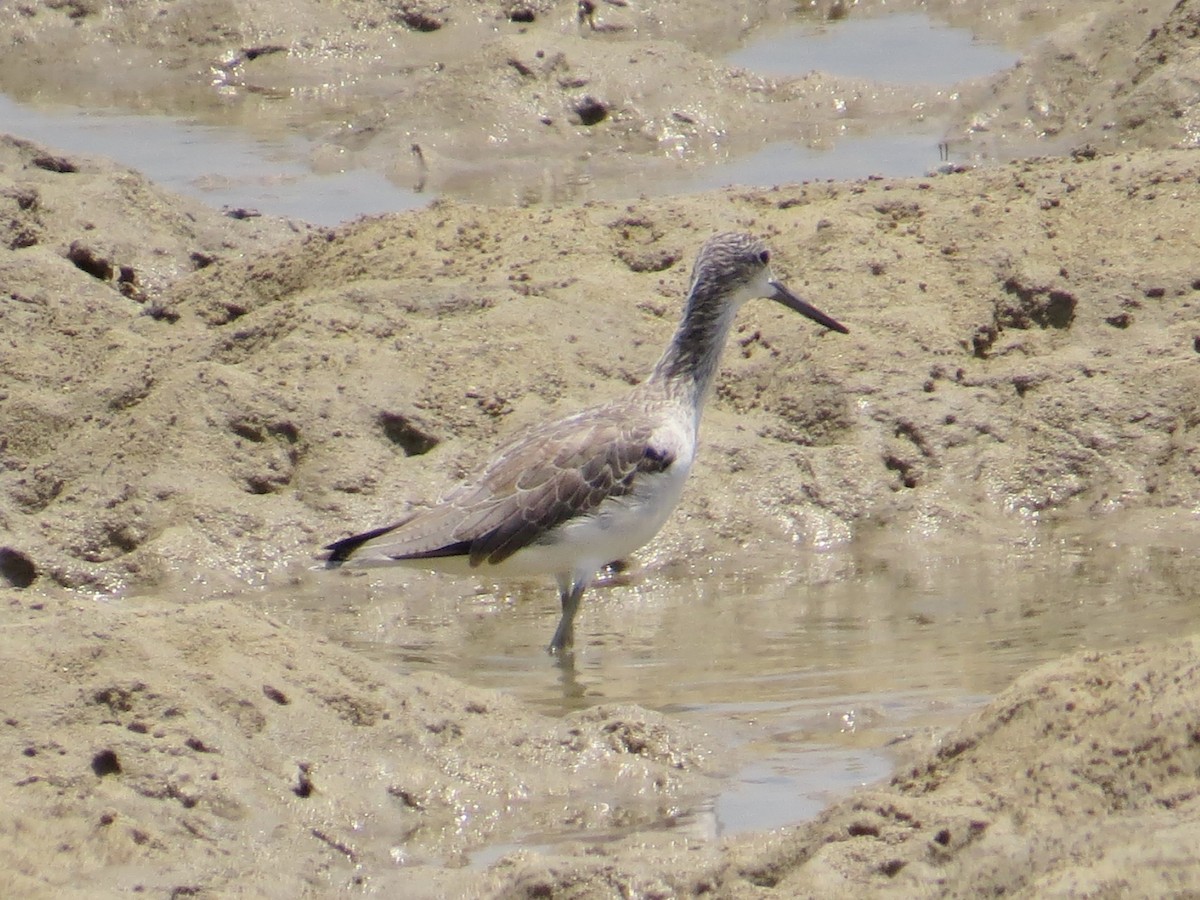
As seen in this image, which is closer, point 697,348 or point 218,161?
point 697,348

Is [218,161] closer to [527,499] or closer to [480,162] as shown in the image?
[480,162]

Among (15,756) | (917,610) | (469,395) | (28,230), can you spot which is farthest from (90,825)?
(28,230)

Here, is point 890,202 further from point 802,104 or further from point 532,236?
point 802,104

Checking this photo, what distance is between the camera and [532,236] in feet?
34.9

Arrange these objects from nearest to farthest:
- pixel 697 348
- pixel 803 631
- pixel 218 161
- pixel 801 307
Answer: pixel 803 631
pixel 697 348
pixel 801 307
pixel 218 161

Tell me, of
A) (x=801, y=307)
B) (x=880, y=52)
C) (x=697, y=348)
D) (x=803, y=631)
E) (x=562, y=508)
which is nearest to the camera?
(x=803, y=631)

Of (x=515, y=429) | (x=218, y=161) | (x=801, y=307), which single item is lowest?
(x=218, y=161)

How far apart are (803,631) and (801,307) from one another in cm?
191

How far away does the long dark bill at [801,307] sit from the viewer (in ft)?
30.0

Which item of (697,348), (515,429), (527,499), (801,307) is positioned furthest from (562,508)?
(801,307)

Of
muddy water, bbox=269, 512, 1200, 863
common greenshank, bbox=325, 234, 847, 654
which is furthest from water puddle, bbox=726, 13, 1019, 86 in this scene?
common greenshank, bbox=325, 234, 847, 654

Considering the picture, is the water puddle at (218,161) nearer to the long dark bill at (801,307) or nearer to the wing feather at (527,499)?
the long dark bill at (801,307)

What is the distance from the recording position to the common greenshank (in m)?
7.98

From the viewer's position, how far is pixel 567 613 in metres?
7.92
